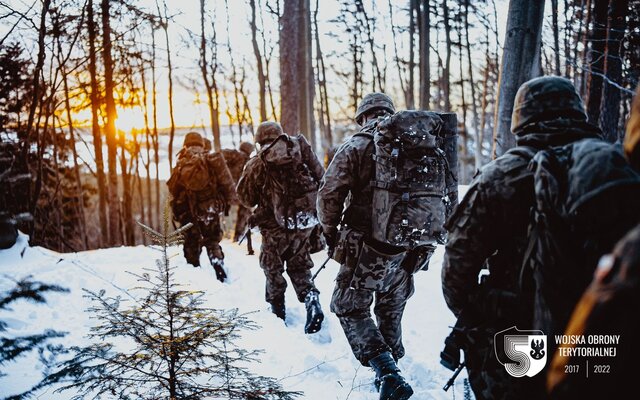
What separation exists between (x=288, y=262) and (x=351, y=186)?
2.08m

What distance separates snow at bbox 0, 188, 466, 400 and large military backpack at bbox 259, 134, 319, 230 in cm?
112

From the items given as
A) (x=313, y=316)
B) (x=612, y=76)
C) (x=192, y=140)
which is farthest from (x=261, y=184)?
(x=612, y=76)

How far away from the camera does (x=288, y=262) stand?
5.16 metres

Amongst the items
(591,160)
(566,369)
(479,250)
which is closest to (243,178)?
(479,250)

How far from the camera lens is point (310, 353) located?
3941 mm

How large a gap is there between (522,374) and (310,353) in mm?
2364

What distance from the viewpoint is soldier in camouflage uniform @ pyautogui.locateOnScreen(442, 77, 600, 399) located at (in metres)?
1.89

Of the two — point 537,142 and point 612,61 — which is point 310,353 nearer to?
point 537,142

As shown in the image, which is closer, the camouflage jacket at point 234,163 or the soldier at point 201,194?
the soldier at point 201,194

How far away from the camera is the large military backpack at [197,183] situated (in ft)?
23.0

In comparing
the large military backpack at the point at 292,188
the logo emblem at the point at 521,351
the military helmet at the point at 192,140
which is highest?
the military helmet at the point at 192,140

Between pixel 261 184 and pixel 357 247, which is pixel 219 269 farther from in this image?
pixel 357 247

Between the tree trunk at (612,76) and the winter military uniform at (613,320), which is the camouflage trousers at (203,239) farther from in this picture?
the tree trunk at (612,76)

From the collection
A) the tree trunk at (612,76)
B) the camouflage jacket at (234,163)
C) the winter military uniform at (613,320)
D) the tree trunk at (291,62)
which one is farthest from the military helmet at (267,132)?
the tree trunk at (612,76)
